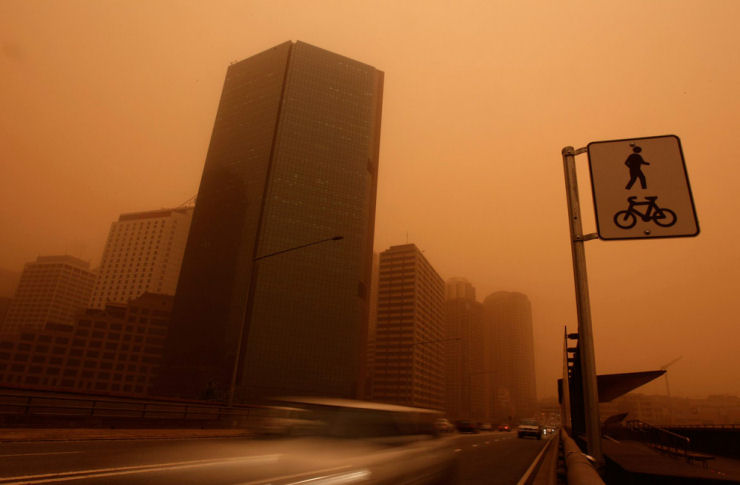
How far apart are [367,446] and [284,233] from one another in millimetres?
118789

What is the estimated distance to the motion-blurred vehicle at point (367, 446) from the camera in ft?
15.9

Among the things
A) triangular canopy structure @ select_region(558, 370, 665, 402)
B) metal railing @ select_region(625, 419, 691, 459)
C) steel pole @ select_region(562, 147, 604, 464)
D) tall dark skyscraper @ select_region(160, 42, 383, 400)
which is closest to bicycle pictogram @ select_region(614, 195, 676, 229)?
steel pole @ select_region(562, 147, 604, 464)

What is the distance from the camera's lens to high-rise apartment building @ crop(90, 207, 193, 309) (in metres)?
186

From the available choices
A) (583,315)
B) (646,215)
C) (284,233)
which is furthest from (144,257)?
(646,215)

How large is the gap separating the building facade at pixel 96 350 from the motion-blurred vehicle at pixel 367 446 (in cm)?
15271

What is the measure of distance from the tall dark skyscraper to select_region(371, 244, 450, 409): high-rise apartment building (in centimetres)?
4663

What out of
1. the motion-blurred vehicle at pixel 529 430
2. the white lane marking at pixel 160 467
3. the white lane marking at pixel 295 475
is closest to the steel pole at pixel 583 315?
the white lane marking at pixel 295 475

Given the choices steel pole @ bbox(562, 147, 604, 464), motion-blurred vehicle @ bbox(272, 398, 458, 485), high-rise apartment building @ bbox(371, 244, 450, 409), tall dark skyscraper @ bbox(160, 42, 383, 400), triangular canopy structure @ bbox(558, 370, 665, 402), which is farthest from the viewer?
high-rise apartment building @ bbox(371, 244, 450, 409)

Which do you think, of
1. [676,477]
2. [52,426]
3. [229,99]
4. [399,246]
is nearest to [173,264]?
[229,99]

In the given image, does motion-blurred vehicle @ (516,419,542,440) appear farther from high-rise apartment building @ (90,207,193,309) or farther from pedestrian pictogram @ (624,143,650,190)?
high-rise apartment building @ (90,207,193,309)

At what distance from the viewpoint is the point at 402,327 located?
180 m

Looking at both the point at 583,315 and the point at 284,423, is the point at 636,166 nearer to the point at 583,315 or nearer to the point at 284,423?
the point at 583,315

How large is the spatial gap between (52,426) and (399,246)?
6912 inches

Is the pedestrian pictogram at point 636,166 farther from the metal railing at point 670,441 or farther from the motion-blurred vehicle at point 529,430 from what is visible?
the motion-blurred vehicle at point 529,430
